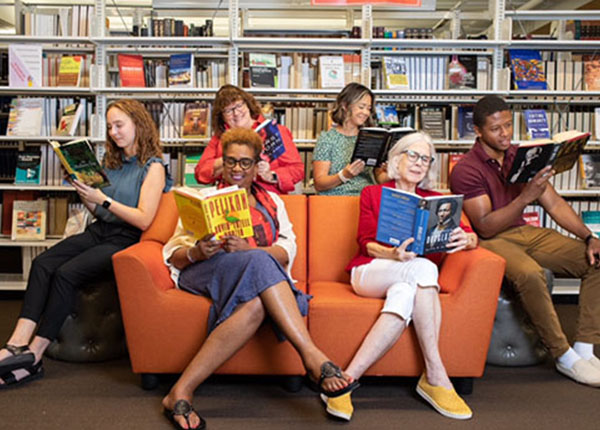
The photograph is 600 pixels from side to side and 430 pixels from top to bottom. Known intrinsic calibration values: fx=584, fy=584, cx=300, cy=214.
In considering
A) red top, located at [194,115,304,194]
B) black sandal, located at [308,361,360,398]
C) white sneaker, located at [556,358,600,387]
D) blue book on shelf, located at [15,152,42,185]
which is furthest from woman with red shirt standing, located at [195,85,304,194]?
blue book on shelf, located at [15,152,42,185]

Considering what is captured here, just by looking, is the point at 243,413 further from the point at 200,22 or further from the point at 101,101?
the point at 200,22

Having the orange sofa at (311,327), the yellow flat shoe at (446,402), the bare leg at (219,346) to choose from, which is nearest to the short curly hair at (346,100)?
the orange sofa at (311,327)

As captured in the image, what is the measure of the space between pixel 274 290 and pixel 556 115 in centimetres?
326

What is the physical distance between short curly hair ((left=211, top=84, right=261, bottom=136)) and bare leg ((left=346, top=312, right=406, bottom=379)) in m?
1.40

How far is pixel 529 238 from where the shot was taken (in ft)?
9.37

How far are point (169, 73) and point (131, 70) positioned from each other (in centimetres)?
27

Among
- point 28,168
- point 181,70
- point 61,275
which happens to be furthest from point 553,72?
point 28,168

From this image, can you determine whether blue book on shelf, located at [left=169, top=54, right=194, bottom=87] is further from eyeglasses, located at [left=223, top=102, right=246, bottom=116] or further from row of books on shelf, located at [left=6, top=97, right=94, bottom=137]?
eyeglasses, located at [left=223, top=102, right=246, bottom=116]

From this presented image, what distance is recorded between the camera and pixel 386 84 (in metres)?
4.24

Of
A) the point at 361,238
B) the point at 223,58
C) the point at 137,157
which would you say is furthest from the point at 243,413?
the point at 223,58

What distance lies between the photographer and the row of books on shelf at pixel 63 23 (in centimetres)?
426

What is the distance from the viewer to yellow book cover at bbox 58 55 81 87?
4.22 meters

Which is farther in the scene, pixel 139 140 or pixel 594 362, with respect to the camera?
pixel 139 140

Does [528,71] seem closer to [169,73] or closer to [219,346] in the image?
[169,73]
